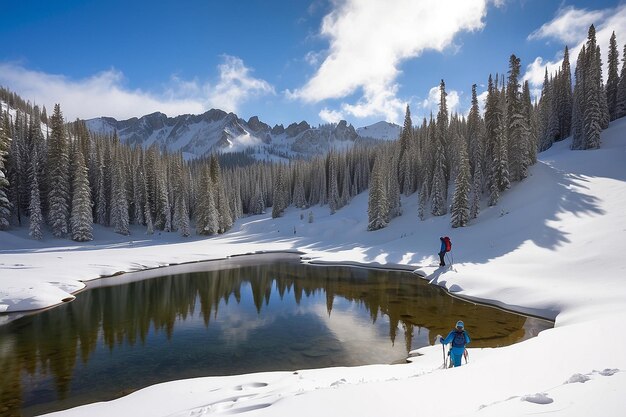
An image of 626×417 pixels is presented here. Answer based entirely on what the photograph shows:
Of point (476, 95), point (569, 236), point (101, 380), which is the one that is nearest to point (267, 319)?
point (101, 380)

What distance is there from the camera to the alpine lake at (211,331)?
1250 cm

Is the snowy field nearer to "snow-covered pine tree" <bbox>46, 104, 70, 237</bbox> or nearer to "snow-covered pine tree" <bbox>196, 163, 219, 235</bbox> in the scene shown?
"snow-covered pine tree" <bbox>46, 104, 70, 237</bbox>

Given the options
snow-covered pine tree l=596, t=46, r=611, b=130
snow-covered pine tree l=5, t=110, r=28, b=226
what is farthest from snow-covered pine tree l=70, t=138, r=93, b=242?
snow-covered pine tree l=596, t=46, r=611, b=130

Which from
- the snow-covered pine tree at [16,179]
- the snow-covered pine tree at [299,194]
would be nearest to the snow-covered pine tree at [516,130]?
the snow-covered pine tree at [299,194]

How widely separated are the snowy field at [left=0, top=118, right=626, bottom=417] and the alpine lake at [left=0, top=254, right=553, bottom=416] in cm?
185

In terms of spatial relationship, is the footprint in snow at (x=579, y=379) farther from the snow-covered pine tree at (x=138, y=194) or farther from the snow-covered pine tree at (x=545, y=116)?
the snow-covered pine tree at (x=545, y=116)

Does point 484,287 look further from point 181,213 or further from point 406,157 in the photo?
point 181,213

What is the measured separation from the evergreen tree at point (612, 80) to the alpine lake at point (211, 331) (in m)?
55.8

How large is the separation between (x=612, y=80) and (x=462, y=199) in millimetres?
43116

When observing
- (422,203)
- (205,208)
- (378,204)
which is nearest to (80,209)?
(205,208)

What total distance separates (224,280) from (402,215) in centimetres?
3638

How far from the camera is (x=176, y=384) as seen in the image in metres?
10.7

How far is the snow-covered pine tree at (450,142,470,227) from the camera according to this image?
40.3m

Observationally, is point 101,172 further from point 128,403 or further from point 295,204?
point 128,403
